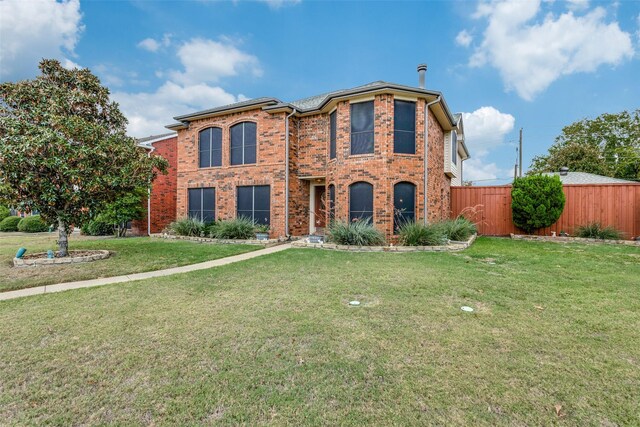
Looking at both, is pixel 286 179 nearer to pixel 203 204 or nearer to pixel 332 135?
pixel 332 135

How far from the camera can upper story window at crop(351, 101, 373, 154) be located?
35.1 feet

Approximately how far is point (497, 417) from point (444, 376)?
0.50 meters

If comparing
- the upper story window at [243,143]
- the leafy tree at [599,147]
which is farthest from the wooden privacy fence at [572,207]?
the leafy tree at [599,147]

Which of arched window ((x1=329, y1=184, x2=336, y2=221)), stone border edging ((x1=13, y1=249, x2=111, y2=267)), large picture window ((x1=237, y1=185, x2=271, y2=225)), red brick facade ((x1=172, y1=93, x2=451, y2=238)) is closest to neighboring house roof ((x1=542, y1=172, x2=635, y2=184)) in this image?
red brick facade ((x1=172, y1=93, x2=451, y2=238))

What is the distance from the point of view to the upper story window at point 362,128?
10695mm

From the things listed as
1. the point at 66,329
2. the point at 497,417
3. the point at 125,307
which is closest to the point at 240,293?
the point at 125,307

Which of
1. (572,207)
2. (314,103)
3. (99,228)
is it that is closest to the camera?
(572,207)

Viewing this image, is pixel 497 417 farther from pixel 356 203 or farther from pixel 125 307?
pixel 356 203

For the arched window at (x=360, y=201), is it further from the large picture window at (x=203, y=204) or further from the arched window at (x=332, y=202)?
the large picture window at (x=203, y=204)

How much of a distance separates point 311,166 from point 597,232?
1165 cm

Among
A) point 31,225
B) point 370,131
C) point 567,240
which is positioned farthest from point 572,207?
point 31,225

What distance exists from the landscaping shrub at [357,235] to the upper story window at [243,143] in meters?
5.83

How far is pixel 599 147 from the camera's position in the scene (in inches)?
1145

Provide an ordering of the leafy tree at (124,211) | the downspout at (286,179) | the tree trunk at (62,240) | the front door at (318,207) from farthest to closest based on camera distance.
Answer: the leafy tree at (124,211) → the front door at (318,207) → the downspout at (286,179) → the tree trunk at (62,240)
